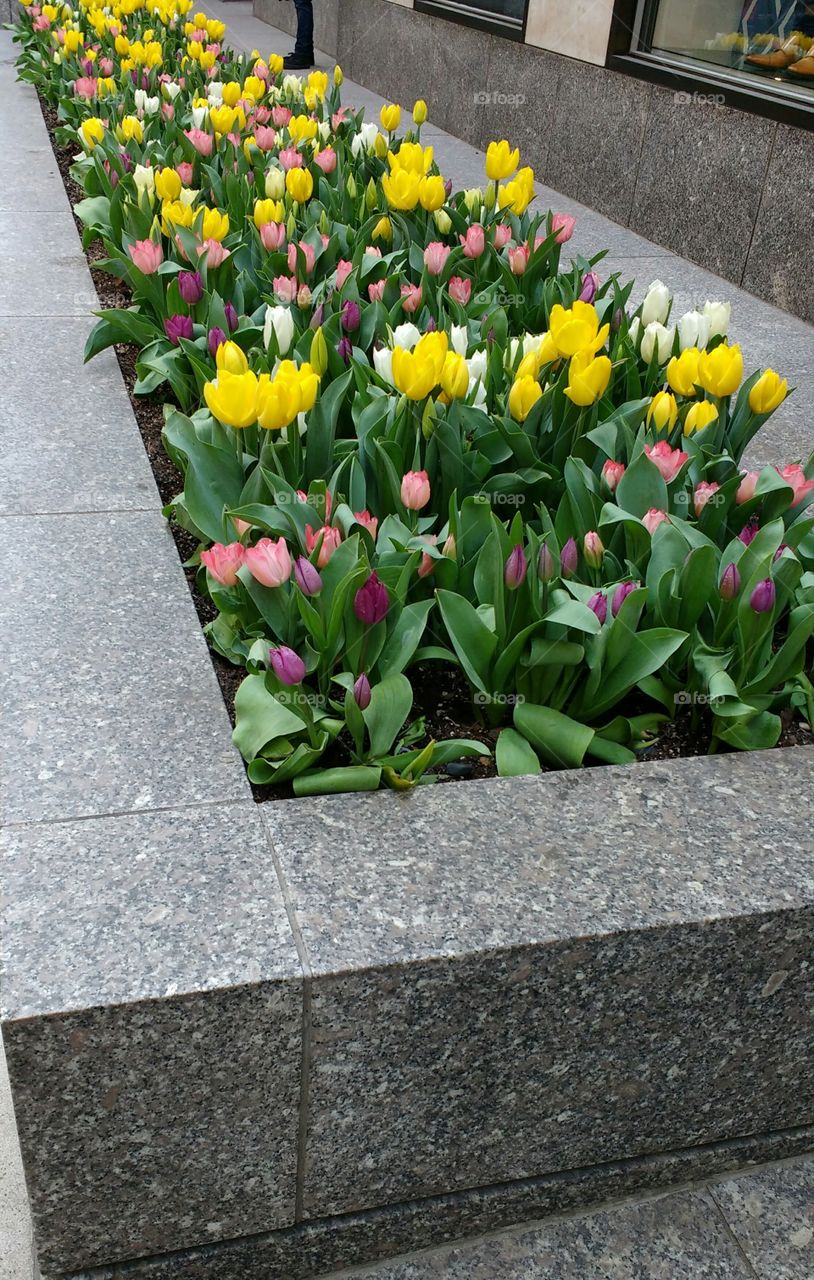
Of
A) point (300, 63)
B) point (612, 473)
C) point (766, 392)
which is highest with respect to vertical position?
point (766, 392)

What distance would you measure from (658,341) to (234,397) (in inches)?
48.5

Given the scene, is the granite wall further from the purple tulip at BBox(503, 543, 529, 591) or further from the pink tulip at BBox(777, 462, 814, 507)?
the purple tulip at BBox(503, 543, 529, 591)

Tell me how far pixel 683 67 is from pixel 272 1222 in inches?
245

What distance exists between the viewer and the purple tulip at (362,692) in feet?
6.46

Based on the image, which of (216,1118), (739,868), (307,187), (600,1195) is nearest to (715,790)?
(739,868)

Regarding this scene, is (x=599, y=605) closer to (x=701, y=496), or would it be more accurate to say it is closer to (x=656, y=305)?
(x=701, y=496)

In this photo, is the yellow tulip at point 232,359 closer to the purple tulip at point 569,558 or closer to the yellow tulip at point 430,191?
the purple tulip at point 569,558

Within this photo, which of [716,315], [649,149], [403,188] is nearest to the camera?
[716,315]

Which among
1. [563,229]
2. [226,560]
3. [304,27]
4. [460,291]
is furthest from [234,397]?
[304,27]

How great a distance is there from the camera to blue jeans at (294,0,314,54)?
457 inches

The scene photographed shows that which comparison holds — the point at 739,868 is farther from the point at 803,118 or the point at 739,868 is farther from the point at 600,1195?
the point at 803,118

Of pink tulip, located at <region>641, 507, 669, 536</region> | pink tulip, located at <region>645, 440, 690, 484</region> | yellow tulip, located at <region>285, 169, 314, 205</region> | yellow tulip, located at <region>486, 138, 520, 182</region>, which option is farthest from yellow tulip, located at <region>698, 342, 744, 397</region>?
yellow tulip, located at <region>285, 169, 314, 205</region>

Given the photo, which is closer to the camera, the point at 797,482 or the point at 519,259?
the point at 797,482

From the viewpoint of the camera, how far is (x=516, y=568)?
209 centimetres
